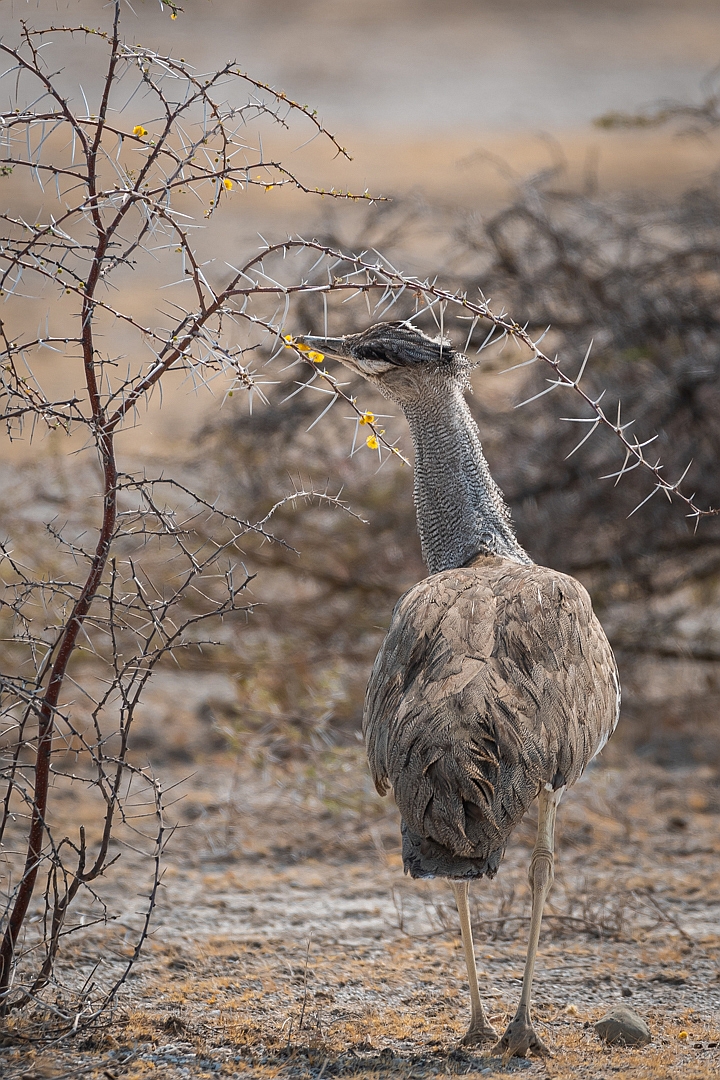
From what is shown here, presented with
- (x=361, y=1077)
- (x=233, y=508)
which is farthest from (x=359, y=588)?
(x=361, y=1077)

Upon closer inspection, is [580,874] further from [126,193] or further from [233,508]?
[126,193]

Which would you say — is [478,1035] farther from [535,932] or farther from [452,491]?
[452,491]

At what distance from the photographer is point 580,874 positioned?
16.6 feet

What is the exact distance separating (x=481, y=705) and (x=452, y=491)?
103cm

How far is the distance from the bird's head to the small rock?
2046 millimetres

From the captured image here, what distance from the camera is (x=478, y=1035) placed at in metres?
3.46

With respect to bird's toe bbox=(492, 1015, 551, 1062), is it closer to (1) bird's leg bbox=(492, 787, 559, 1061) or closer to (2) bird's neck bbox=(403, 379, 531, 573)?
(1) bird's leg bbox=(492, 787, 559, 1061)

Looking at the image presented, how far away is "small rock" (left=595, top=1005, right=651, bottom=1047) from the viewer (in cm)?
340

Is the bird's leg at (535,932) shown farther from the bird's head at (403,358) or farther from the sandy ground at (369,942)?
the bird's head at (403,358)

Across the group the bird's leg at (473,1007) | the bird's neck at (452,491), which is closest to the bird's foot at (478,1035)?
the bird's leg at (473,1007)

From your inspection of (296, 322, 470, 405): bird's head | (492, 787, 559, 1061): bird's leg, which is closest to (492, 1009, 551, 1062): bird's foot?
(492, 787, 559, 1061): bird's leg

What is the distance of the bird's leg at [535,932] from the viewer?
11.0 feet

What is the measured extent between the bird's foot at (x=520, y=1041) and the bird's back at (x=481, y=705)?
0.57m

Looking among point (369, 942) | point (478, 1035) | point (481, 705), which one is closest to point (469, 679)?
point (481, 705)
